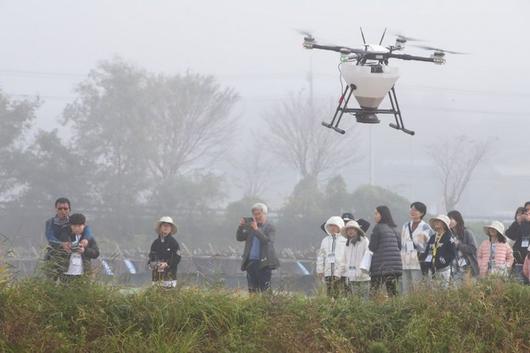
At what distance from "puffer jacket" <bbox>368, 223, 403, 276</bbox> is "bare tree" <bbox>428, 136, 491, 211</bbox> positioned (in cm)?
2773

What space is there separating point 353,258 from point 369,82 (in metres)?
2.41

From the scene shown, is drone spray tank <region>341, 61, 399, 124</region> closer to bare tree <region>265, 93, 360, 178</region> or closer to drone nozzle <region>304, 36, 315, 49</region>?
drone nozzle <region>304, 36, 315, 49</region>

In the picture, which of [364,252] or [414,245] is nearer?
[414,245]

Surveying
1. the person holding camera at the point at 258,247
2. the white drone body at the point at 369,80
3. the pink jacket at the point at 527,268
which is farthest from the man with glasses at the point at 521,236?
the white drone body at the point at 369,80

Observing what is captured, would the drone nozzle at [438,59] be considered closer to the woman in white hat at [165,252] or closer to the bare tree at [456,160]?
the woman in white hat at [165,252]

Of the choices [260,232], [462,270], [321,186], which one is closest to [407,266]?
[462,270]

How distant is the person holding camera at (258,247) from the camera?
1220 centimetres

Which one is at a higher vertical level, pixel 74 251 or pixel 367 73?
pixel 367 73

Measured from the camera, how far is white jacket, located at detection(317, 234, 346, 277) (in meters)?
11.4

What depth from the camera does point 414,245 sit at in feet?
36.5

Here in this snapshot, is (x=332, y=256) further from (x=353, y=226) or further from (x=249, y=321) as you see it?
(x=249, y=321)

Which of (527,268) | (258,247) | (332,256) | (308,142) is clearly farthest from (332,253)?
(308,142)

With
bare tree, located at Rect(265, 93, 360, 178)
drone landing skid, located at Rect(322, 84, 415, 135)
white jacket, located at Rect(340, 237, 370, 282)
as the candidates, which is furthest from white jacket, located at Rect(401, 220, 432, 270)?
bare tree, located at Rect(265, 93, 360, 178)

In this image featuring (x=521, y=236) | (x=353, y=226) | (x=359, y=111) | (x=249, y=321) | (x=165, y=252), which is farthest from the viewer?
(x=521, y=236)
